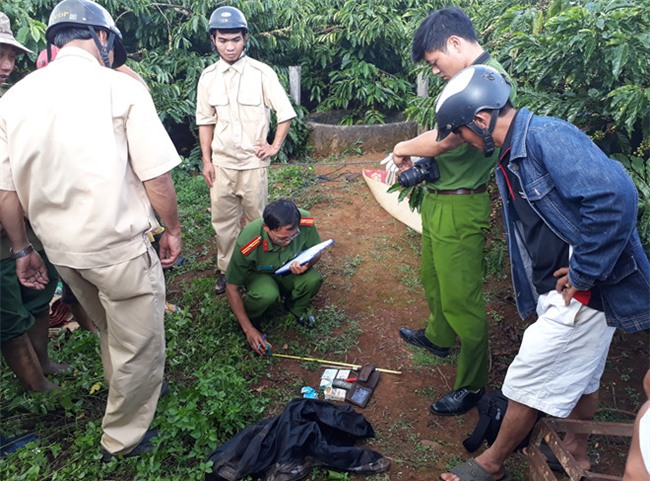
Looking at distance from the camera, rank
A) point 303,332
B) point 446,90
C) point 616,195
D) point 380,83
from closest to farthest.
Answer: point 616,195
point 446,90
point 303,332
point 380,83

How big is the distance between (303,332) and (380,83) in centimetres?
565

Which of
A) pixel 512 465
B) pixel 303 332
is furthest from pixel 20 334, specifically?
pixel 512 465

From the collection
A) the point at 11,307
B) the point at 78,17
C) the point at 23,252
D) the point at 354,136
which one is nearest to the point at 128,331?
the point at 23,252

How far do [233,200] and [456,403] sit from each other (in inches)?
95.3

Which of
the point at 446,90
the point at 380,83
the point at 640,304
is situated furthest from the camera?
the point at 380,83

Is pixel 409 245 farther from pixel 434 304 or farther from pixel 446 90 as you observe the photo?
pixel 446 90

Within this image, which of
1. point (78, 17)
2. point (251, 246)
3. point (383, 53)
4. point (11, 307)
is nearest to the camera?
point (78, 17)

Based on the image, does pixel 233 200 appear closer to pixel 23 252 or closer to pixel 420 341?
pixel 420 341

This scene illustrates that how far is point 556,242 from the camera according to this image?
222cm

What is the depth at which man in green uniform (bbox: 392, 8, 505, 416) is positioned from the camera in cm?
279

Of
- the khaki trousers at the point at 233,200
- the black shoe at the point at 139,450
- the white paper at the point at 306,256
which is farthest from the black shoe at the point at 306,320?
the black shoe at the point at 139,450

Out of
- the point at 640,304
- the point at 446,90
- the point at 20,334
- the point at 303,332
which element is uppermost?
the point at 446,90

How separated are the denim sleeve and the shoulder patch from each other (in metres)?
1.98

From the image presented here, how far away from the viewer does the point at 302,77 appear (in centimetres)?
867
